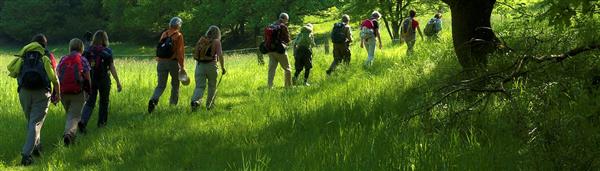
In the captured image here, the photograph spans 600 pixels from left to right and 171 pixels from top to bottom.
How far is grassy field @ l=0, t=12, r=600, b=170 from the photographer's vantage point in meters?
4.46

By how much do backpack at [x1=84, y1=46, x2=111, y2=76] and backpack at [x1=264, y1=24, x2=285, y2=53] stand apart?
3.56 m

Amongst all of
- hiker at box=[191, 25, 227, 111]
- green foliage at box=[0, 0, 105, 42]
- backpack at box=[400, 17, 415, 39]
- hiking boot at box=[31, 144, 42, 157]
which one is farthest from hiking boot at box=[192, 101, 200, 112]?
green foliage at box=[0, 0, 105, 42]

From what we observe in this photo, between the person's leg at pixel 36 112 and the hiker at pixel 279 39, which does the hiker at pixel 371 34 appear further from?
the person's leg at pixel 36 112

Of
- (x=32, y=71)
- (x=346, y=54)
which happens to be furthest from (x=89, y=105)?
(x=346, y=54)

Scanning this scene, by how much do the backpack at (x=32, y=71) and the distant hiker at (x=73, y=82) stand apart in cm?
50

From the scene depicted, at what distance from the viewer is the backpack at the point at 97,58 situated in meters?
8.13

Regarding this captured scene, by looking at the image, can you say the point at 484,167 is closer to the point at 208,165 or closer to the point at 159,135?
the point at 208,165

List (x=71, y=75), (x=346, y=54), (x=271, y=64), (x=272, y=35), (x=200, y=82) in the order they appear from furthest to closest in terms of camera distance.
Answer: (x=346, y=54), (x=271, y=64), (x=272, y=35), (x=200, y=82), (x=71, y=75)

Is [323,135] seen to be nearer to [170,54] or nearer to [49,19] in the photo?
[170,54]

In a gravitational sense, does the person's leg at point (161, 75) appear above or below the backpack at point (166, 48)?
below

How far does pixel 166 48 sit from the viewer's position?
8844 mm

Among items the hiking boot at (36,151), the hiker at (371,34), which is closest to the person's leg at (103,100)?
the hiking boot at (36,151)

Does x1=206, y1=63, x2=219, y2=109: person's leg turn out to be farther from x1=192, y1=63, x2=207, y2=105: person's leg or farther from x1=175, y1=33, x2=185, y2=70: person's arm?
x1=175, y1=33, x2=185, y2=70: person's arm

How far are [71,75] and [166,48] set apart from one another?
1744 mm
